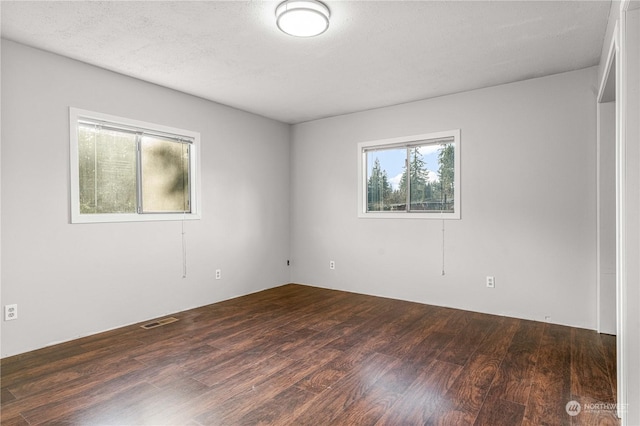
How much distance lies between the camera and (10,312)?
9.40 feet

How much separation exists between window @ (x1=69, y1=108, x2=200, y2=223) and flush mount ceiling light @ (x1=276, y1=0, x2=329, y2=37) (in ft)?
7.04

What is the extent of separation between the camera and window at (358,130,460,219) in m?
4.35

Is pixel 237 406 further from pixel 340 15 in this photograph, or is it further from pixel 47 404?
pixel 340 15

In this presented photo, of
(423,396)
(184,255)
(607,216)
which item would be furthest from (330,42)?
(607,216)

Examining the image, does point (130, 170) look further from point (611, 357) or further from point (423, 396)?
point (611, 357)

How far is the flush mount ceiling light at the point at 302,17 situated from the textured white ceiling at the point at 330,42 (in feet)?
0.24

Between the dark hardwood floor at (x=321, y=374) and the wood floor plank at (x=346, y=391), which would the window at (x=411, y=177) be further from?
the wood floor plank at (x=346, y=391)

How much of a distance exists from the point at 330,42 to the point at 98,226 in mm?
2810

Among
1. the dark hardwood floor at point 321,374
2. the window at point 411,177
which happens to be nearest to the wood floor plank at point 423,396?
the dark hardwood floor at point 321,374

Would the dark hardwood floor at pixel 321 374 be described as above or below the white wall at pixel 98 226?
below

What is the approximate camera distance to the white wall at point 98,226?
9.55 feet

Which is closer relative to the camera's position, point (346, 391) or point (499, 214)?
point (346, 391)

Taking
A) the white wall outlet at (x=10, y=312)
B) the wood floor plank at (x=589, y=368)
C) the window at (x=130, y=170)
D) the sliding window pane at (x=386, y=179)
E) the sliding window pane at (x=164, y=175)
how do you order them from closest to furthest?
the wood floor plank at (x=589, y=368)
the white wall outlet at (x=10, y=312)
the window at (x=130, y=170)
the sliding window pane at (x=164, y=175)
the sliding window pane at (x=386, y=179)

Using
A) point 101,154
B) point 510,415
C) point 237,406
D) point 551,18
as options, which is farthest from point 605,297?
point 101,154
